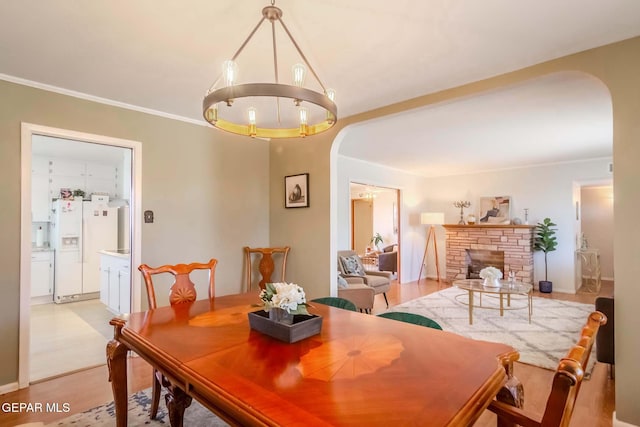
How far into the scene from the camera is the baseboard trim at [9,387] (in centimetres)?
246

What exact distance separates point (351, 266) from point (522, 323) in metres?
2.31

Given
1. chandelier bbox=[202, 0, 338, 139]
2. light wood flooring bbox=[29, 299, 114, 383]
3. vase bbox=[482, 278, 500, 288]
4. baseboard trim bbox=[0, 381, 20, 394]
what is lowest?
light wood flooring bbox=[29, 299, 114, 383]

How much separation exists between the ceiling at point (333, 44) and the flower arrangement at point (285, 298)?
1.40 m

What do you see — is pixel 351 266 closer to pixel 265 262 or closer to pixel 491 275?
pixel 265 262

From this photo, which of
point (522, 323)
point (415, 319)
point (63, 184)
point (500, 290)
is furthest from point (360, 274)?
point (63, 184)

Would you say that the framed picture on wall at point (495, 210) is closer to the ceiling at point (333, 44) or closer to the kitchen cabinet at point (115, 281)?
the ceiling at point (333, 44)

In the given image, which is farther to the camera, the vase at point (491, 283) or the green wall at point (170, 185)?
the vase at point (491, 283)

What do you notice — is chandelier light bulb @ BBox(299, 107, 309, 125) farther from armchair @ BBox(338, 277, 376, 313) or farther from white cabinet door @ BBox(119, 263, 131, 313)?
white cabinet door @ BBox(119, 263, 131, 313)

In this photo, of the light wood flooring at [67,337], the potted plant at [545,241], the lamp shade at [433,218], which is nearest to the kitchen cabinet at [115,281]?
the light wood flooring at [67,337]

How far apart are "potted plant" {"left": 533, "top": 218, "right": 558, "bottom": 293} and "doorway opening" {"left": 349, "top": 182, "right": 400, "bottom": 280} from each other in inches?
133

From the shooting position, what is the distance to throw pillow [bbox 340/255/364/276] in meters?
4.96

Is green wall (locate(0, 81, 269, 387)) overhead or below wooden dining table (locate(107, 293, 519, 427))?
overhead

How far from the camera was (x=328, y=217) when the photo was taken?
140 inches

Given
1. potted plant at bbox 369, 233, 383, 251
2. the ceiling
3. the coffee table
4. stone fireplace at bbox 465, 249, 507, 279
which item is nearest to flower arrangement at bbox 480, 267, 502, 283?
the coffee table
